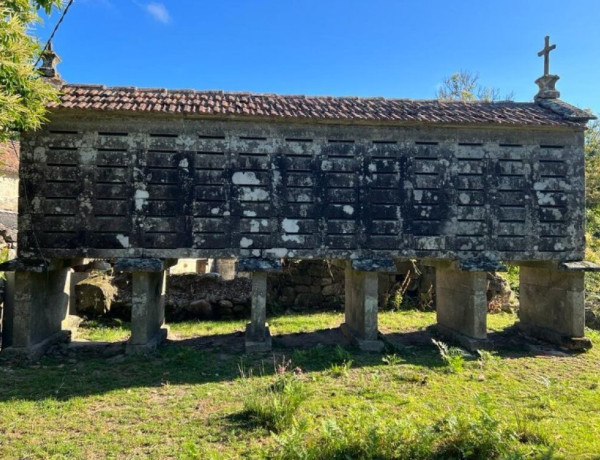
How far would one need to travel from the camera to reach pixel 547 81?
11078mm

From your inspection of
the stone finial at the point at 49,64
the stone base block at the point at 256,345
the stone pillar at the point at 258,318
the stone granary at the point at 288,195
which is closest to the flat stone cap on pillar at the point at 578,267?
the stone granary at the point at 288,195

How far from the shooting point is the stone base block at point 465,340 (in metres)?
9.11

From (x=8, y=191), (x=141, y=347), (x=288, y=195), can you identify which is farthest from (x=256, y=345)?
(x=8, y=191)

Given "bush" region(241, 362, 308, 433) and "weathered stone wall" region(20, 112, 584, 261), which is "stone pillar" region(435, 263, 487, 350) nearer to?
"weathered stone wall" region(20, 112, 584, 261)

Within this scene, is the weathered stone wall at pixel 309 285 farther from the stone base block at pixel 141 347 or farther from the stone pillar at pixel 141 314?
the stone pillar at pixel 141 314

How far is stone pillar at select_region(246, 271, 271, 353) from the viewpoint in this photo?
9.07 meters

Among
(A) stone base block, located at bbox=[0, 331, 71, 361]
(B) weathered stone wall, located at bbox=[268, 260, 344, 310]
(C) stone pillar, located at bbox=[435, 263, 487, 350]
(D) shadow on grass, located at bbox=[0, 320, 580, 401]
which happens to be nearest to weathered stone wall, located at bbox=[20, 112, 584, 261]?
(C) stone pillar, located at bbox=[435, 263, 487, 350]

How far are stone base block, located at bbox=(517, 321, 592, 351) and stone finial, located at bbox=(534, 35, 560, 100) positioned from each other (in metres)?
6.03

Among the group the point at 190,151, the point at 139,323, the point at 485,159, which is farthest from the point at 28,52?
the point at 485,159

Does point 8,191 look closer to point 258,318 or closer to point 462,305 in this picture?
point 258,318

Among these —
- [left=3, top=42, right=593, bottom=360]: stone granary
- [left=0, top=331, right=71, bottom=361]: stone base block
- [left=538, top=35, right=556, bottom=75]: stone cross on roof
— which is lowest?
[left=0, top=331, right=71, bottom=361]: stone base block

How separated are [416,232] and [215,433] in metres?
6.03

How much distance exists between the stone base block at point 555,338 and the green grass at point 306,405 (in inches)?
10.0

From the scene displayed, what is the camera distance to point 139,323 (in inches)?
343
